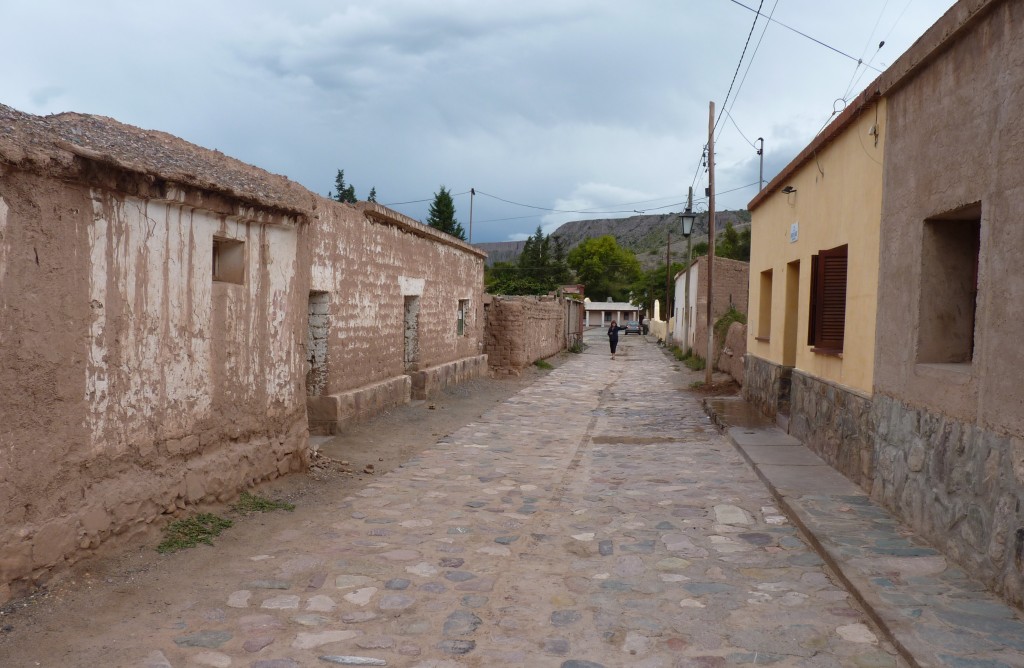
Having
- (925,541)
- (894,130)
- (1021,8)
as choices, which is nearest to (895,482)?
(925,541)

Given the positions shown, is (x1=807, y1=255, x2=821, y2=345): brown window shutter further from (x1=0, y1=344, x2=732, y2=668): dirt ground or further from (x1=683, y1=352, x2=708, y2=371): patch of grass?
(x1=683, y1=352, x2=708, y2=371): patch of grass

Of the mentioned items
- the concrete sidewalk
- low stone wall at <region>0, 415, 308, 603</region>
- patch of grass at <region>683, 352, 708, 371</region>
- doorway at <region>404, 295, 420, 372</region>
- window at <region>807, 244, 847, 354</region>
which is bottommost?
patch of grass at <region>683, 352, 708, 371</region>

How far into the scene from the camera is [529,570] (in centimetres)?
498

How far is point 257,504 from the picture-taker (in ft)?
20.3

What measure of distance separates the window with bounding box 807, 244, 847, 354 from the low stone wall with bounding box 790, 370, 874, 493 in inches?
18.4

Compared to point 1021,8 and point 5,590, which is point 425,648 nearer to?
point 5,590

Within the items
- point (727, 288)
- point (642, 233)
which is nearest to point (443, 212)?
point (727, 288)

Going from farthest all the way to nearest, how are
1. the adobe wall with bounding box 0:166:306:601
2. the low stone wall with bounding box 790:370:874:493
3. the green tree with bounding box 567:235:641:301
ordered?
the green tree with bounding box 567:235:641:301
the low stone wall with bounding box 790:370:874:493
the adobe wall with bounding box 0:166:306:601

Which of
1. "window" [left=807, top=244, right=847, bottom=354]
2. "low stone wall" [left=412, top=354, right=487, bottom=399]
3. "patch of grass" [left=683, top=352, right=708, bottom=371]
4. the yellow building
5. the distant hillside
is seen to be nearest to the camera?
the yellow building

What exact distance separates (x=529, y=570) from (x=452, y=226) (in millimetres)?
67158

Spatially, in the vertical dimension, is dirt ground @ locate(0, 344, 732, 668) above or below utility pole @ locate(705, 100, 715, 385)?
below

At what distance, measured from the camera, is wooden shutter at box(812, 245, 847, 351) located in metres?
Result: 8.34

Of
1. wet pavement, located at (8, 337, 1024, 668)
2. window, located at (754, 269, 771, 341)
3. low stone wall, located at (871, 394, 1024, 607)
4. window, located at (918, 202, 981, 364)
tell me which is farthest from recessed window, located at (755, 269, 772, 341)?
window, located at (918, 202, 981, 364)

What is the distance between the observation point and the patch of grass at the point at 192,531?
5.09 meters
